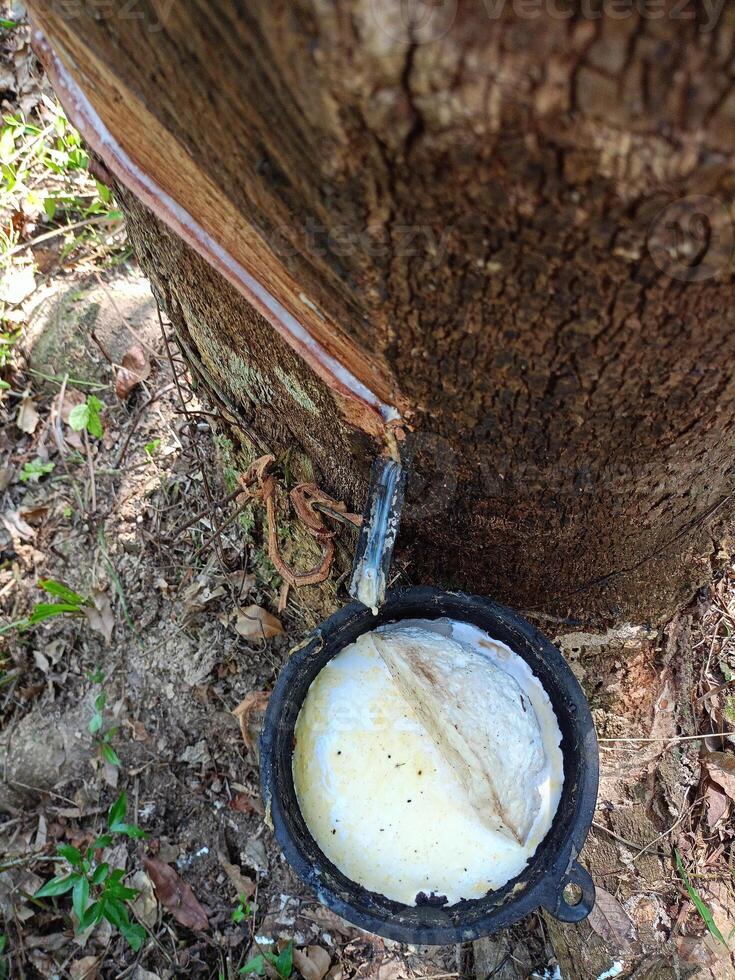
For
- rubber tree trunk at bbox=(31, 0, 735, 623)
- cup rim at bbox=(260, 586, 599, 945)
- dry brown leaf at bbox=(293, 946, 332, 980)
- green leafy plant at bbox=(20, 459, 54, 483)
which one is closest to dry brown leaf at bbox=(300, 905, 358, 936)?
dry brown leaf at bbox=(293, 946, 332, 980)

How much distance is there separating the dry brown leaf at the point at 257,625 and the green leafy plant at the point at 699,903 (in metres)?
1.22

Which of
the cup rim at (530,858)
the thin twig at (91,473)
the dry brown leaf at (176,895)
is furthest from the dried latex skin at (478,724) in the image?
the thin twig at (91,473)

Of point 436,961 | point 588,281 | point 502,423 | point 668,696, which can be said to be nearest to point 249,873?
point 436,961

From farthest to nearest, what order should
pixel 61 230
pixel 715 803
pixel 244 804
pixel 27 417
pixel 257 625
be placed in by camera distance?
1. pixel 61 230
2. pixel 27 417
3. pixel 257 625
4. pixel 244 804
5. pixel 715 803

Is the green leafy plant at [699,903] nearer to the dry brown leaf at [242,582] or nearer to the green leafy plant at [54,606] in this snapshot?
the dry brown leaf at [242,582]

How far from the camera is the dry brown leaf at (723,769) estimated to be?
1816mm

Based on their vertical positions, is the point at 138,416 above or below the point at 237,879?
above

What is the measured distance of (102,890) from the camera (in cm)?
174

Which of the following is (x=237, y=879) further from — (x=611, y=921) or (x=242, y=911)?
(x=611, y=921)

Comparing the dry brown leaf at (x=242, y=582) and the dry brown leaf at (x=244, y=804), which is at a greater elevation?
the dry brown leaf at (x=242, y=582)

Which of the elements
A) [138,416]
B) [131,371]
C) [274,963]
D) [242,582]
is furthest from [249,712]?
[131,371]

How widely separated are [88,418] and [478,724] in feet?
5.61

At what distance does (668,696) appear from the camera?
1.87 meters

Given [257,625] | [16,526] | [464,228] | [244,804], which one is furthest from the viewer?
[16,526]
